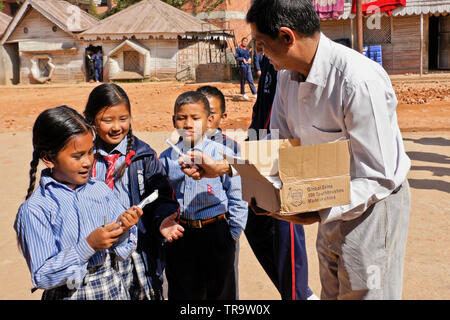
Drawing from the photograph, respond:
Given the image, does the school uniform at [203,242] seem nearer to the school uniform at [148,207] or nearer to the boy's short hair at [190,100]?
the school uniform at [148,207]

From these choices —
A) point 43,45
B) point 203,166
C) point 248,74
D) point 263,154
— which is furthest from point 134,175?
point 43,45

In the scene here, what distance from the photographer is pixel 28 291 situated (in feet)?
11.7

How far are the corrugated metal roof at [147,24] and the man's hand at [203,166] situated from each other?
21.6m

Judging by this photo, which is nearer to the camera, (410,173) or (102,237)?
(102,237)

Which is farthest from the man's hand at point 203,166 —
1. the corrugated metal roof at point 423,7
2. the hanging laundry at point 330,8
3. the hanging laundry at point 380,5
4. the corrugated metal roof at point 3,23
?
the corrugated metal roof at point 3,23

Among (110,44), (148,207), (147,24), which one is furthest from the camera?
(110,44)

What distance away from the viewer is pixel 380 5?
54.7 feet

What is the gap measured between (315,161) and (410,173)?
5047 millimetres

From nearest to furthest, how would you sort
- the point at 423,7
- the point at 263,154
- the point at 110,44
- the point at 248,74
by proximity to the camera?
the point at 263,154 → the point at 248,74 → the point at 423,7 → the point at 110,44

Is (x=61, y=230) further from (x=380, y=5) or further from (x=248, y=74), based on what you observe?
(x=380, y=5)

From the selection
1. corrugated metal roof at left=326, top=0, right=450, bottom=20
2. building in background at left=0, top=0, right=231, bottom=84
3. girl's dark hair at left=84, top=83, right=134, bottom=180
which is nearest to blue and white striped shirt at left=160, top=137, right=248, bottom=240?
girl's dark hair at left=84, top=83, right=134, bottom=180

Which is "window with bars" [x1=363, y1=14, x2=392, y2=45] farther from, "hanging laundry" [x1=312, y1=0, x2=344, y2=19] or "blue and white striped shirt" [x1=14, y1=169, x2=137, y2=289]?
"blue and white striped shirt" [x1=14, y1=169, x2=137, y2=289]

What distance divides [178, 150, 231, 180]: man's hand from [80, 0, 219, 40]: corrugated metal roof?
21553 mm

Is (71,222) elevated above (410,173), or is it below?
above
